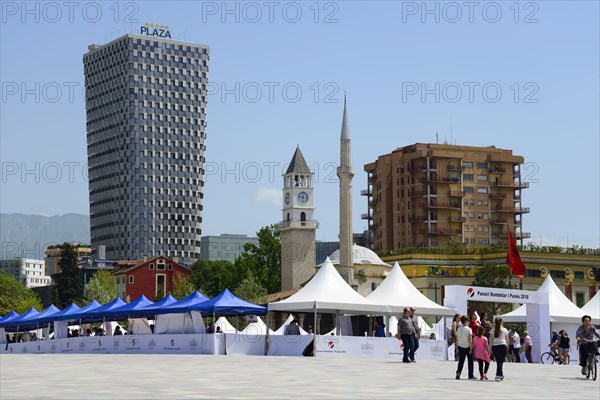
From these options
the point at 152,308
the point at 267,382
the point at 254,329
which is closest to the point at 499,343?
the point at 267,382

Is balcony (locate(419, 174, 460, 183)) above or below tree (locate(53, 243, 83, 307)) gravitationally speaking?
above

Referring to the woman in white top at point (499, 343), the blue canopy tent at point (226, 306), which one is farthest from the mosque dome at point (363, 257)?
the woman in white top at point (499, 343)

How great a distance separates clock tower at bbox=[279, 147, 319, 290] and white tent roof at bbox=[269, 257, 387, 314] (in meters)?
71.2

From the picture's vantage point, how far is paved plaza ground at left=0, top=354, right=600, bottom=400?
17.4m

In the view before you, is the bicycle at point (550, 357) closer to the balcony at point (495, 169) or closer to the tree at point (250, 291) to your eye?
the tree at point (250, 291)

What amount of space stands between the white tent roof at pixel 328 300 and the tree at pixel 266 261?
7831 cm

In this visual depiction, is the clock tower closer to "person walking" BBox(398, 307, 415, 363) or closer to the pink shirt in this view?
"person walking" BBox(398, 307, 415, 363)

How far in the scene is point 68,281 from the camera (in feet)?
465

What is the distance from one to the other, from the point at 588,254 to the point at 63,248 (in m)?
70.4

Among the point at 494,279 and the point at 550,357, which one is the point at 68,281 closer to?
the point at 494,279

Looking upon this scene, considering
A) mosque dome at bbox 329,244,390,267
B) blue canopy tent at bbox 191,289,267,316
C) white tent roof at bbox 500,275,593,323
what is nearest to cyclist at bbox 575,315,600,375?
blue canopy tent at bbox 191,289,267,316

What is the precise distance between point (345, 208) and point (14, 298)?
155 feet

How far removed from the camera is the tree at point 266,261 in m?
121

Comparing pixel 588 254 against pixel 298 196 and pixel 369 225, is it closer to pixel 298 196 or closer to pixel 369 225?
pixel 298 196
